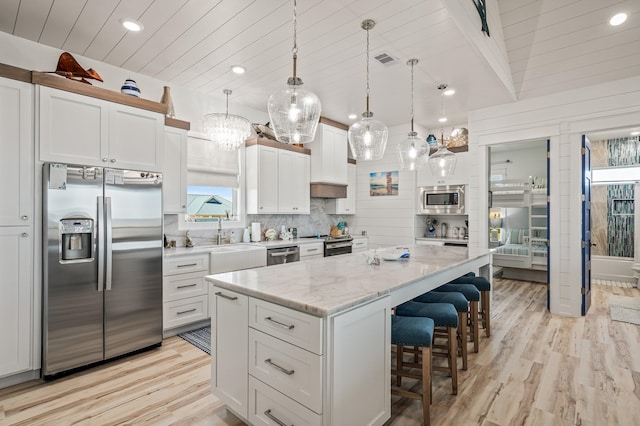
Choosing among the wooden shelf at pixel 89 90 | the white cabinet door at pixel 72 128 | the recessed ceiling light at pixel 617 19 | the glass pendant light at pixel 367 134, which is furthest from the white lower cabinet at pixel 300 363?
the recessed ceiling light at pixel 617 19

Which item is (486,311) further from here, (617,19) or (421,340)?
(617,19)

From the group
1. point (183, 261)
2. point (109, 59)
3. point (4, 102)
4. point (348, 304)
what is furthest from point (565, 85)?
point (4, 102)

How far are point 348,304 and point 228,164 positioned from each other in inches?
131

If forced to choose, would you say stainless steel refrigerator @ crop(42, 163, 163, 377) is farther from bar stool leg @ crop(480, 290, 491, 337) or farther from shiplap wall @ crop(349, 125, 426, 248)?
shiplap wall @ crop(349, 125, 426, 248)

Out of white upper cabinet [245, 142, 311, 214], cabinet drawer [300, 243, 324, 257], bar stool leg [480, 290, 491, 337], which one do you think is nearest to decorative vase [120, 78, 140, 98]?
white upper cabinet [245, 142, 311, 214]

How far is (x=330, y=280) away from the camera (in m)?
1.98

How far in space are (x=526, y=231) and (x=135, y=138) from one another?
6528 millimetres

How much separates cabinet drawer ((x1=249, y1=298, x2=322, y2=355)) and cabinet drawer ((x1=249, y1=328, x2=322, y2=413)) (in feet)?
0.11

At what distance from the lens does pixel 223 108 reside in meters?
4.39

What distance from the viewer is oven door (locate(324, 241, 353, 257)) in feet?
16.2

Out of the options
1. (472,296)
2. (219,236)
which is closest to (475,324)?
(472,296)

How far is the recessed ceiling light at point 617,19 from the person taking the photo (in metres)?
3.01

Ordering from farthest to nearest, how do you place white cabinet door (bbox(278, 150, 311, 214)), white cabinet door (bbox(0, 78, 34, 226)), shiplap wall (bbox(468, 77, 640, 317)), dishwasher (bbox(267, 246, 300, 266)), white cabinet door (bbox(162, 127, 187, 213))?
white cabinet door (bbox(278, 150, 311, 214)) < dishwasher (bbox(267, 246, 300, 266)) < shiplap wall (bbox(468, 77, 640, 317)) < white cabinet door (bbox(162, 127, 187, 213)) < white cabinet door (bbox(0, 78, 34, 226))

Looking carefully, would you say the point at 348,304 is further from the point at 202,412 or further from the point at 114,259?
the point at 114,259
